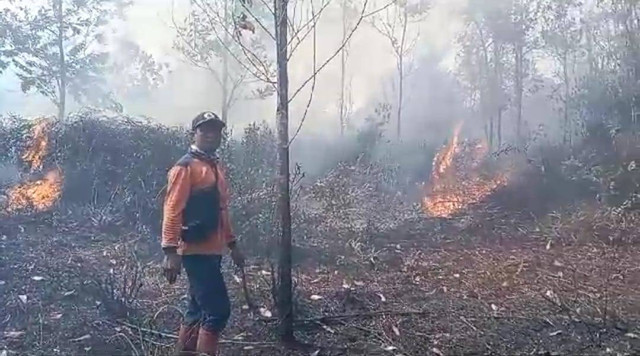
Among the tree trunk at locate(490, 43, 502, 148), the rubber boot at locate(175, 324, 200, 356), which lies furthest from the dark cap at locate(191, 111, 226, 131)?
the tree trunk at locate(490, 43, 502, 148)

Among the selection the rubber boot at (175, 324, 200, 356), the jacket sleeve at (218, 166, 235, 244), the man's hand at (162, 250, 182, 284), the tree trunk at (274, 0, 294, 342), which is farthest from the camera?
the tree trunk at (274, 0, 294, 342)

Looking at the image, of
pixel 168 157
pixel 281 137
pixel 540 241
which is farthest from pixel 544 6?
pixel 281 137

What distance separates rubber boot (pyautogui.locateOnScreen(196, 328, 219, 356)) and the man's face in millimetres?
1236

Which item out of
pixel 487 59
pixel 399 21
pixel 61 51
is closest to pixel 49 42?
pixel 61 51

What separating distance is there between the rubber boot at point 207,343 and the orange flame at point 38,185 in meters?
6.96

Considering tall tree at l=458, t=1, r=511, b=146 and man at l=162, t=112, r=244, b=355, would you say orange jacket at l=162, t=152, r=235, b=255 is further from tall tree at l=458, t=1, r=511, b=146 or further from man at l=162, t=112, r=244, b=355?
tall tree at l=458, t=1, r=511, b=146

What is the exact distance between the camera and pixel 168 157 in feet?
33.5

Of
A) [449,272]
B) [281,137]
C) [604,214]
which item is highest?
[281,137]

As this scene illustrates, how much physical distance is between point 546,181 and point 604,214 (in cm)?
182

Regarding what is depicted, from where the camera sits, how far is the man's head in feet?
13.6

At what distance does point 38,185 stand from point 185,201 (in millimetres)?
7205

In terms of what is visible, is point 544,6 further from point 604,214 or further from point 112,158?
point 112,158

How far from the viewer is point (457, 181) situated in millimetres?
13359

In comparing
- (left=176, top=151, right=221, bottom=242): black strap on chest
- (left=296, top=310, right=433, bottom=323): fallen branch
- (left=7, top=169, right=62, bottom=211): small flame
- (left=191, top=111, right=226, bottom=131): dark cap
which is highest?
(left=191, top=111, right=226, bottom=131): dark cap
